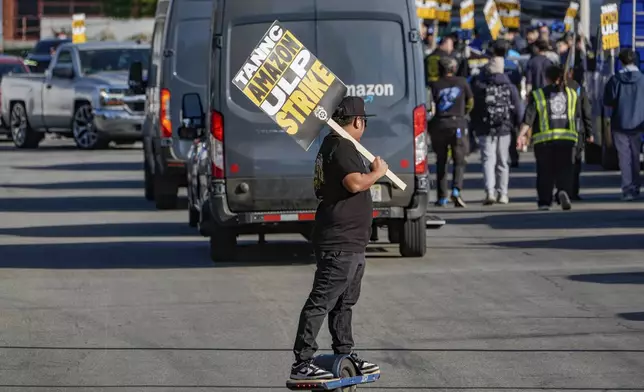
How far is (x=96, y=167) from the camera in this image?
2958 centimetres

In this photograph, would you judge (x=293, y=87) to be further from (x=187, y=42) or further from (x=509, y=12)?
(x=509, y=12)

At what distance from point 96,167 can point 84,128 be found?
4202 millimetres

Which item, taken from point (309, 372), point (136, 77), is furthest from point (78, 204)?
point (309, 372)

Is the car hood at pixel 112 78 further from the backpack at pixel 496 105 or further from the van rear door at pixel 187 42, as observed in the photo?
the backpack at pixel 496 105

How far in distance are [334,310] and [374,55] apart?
6.35 metres

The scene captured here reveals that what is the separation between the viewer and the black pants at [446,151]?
2077 cm

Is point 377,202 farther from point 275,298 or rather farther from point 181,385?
point 181,385

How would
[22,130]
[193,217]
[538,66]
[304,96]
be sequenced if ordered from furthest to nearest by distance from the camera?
[22,130] → [538,66] → [193,217] → [304,96]

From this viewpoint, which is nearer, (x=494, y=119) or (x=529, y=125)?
(x=529, y=125)

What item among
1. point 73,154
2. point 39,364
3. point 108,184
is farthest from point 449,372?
point 73,154

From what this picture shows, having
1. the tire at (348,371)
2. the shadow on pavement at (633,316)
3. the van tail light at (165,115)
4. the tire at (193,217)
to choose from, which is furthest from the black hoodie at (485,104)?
the tire at (348,371)

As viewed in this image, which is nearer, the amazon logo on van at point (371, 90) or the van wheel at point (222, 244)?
the amazon logo on van at point (371, 90)

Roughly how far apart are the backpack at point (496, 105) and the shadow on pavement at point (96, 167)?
369 inches

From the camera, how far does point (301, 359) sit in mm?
8312
